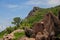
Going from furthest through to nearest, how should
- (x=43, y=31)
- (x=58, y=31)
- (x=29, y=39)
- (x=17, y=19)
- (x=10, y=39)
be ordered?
(x=17, y=19)
(x=10, y=39)
(x=29, y=39)
(x=43, y=31)
(x=58, y=31)

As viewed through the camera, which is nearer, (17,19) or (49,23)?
(49,23)

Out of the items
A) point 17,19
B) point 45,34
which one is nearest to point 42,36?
point 45,34

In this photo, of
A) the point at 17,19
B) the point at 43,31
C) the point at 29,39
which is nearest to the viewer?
the point at 43,31

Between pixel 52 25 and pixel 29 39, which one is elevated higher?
pixel 52 25

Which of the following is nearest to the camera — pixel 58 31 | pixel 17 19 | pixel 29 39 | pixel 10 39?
pixel 58 31

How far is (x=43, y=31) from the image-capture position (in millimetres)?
58000

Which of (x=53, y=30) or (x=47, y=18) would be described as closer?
(x=53, y=30)

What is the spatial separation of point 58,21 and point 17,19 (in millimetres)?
83927

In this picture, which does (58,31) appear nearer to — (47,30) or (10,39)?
(47,30)

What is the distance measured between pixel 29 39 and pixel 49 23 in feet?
27.4

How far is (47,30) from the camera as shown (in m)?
56.2

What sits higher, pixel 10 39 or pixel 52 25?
pixel 52 25

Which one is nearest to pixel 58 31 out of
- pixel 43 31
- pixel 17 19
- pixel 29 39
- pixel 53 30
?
pixel 53 30

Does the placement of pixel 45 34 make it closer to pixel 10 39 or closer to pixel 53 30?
pixel 53 30
